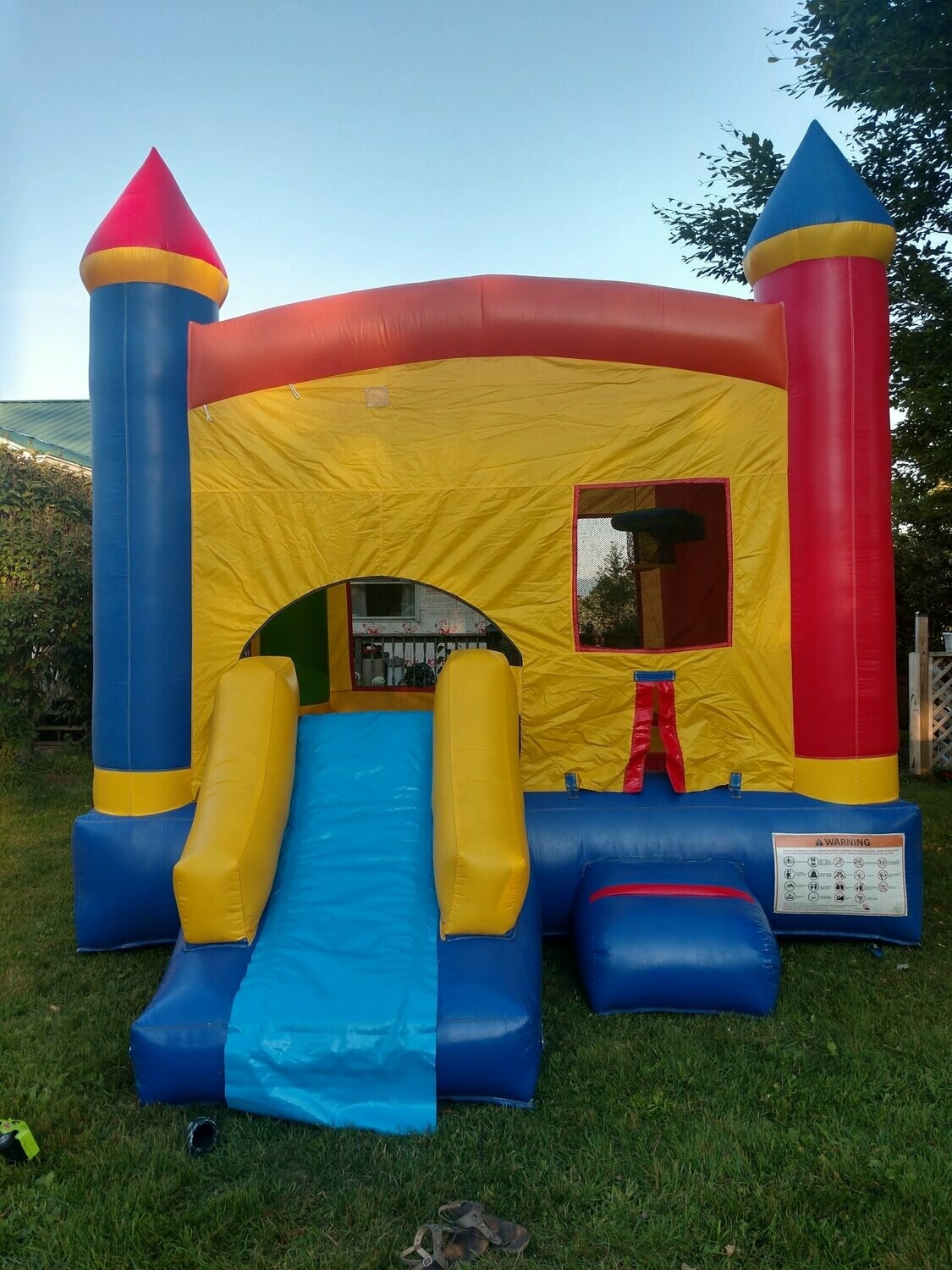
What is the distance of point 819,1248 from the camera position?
7.32ft

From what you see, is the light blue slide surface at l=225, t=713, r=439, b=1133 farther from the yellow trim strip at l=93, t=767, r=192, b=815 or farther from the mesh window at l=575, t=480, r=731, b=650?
the mesh window at l=575, t=480, r=731, b=650

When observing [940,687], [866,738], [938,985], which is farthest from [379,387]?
[940,687]

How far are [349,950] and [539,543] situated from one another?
2127 mm

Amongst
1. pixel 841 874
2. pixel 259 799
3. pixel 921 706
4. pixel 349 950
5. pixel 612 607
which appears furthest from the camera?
pixel 921 706

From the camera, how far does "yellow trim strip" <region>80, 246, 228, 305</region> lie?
173 inches

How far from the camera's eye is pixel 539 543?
4371mm

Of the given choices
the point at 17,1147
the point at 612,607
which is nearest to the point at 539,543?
the point at 612,607

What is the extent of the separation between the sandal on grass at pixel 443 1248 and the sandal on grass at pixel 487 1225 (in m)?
0.01

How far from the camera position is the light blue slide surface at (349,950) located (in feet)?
9.32

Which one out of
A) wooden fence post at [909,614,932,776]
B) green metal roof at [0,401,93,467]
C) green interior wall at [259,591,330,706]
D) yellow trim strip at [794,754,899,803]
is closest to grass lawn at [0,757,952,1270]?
yellow trim strip at [794,754,899,803]

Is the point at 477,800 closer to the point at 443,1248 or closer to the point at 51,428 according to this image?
the point at 443,1248

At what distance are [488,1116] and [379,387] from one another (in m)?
3.28

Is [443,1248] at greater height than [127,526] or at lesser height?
lesser

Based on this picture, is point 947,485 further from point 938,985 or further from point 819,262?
point 938,985
